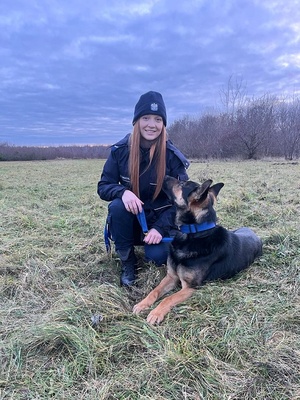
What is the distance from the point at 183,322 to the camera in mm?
2580

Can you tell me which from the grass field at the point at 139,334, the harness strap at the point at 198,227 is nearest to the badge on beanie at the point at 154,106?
the harness strap at the point at 198,227

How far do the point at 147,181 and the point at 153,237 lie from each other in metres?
0.72

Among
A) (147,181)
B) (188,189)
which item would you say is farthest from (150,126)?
(188,189)

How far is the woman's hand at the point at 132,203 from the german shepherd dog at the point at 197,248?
43 cm

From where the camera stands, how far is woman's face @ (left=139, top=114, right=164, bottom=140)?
3.52m

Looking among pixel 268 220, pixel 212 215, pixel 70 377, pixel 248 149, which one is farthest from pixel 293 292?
pixel 248 149

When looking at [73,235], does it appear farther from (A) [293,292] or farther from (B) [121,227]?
(A) [293,292]

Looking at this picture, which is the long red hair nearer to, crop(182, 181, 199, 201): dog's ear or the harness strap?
crop(182, 181, 199, 201): dog's ear

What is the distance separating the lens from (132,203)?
3.41 metres

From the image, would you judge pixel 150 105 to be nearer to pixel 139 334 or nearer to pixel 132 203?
pixel 132 203

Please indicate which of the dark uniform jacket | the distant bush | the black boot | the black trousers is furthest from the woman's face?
the distant bush

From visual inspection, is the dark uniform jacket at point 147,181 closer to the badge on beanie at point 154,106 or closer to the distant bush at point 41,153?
the badge on beanie at point 154,106

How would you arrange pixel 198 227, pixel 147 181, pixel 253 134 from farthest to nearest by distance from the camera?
pixel 253 134
pixel 147 181
pixel 198 227

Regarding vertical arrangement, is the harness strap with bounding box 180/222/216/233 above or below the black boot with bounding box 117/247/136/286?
above
